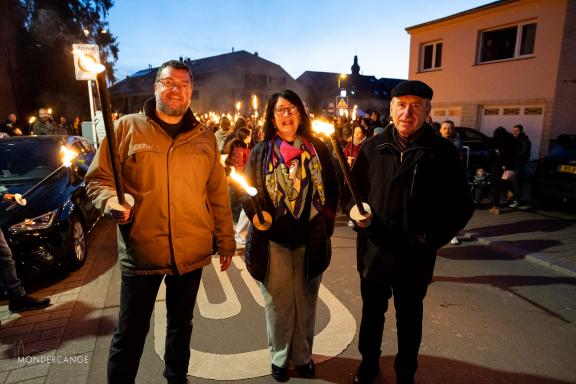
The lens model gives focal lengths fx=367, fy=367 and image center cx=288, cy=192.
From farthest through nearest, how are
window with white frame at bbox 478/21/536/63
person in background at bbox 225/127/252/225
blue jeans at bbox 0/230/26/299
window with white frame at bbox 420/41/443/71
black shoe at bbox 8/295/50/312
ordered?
1. window with white frame at bbox 420/41/443/71
2. window with white frame at bbox 478/21/536/63
3. person in background at bbox 225/127/252/225
4. black shoe at bbox 8/295/50/312
5. blue jeans at bbox 0/230/26/299

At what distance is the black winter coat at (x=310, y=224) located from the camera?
258 centimetres

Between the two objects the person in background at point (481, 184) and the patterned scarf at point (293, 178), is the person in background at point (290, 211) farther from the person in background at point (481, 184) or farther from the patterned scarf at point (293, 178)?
the person in background at point (481, 184)

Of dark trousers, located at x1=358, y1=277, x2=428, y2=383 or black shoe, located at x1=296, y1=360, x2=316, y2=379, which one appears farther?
black shoe, located at x1=296, y1=360, x2=316, y2=379

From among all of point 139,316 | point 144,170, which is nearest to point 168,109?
point 144,170

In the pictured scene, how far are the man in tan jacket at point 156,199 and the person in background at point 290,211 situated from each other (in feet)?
1.37

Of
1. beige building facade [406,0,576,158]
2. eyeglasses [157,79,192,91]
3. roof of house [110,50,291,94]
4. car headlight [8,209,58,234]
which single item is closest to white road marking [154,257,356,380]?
car headlight [8,209,58,234]

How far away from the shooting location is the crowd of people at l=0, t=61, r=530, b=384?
7.22 feet

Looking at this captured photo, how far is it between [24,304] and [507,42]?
17.0 metres

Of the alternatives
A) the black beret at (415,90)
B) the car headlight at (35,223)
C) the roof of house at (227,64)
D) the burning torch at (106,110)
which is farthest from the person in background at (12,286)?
the roof of house at (227,64)

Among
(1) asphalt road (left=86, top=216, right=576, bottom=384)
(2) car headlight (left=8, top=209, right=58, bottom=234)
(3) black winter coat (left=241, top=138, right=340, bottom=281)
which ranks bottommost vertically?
(1) asphalt road (left=86, top=216, right=576, bottom=384)

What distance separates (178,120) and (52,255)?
3.17m

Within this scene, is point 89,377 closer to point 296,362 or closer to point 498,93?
point 296,362

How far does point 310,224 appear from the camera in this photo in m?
2.58

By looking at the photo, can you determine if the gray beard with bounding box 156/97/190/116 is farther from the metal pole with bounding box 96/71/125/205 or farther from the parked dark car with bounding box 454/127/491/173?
the parked dark car with bounding box 454/127/491/173
